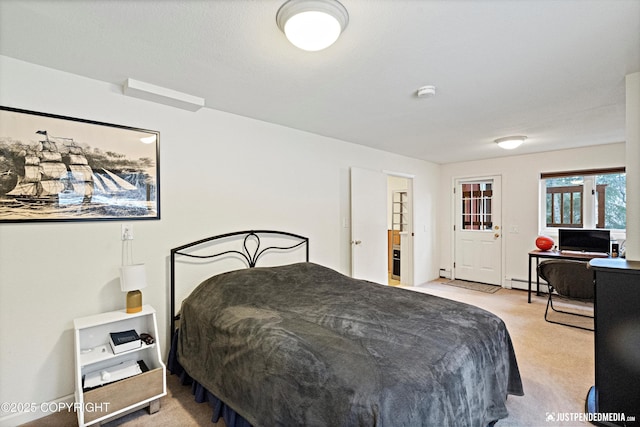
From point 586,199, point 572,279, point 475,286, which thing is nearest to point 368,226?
point 572,279

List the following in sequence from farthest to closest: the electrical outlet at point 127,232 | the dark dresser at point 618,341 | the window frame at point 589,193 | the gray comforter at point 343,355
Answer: the window frame at point 589,193
the electrical outlet at point 127,232
the dark dresser at point 618,341
the gray comforter at point 343,355

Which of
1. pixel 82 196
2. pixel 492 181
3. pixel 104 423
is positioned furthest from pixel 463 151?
pixel 104 423

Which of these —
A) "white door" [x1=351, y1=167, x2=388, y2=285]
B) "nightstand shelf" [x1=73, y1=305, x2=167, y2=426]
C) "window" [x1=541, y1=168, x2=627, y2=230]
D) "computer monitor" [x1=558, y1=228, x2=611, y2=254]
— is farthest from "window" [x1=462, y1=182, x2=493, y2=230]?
"nightstand shelf" [x1=73, y1=305, x2=167, y2=426]

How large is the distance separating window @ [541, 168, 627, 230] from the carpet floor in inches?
77.7

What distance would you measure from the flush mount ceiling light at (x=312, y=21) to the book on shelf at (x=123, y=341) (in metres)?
A: 2.26

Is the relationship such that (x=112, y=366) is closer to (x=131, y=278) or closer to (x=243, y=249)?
(x=131, y=278)

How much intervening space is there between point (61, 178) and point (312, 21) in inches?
79.0

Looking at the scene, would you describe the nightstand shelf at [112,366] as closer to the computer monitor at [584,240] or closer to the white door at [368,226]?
the white door at [368,226]

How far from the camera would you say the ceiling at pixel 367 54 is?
1.53 meters

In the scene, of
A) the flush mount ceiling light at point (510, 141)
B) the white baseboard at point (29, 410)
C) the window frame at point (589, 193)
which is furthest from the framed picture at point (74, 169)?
the window frame at point (589, 193)

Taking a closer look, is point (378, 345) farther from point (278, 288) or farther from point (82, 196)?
point (82, 196)

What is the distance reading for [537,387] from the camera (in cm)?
240

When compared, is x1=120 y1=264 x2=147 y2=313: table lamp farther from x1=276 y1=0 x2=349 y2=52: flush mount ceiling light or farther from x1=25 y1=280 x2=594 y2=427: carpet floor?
x1=276 y1=0 x2=349 y2=52: flush mount ceiling light

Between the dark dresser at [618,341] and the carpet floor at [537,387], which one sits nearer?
the dark dresser at [618,341]
